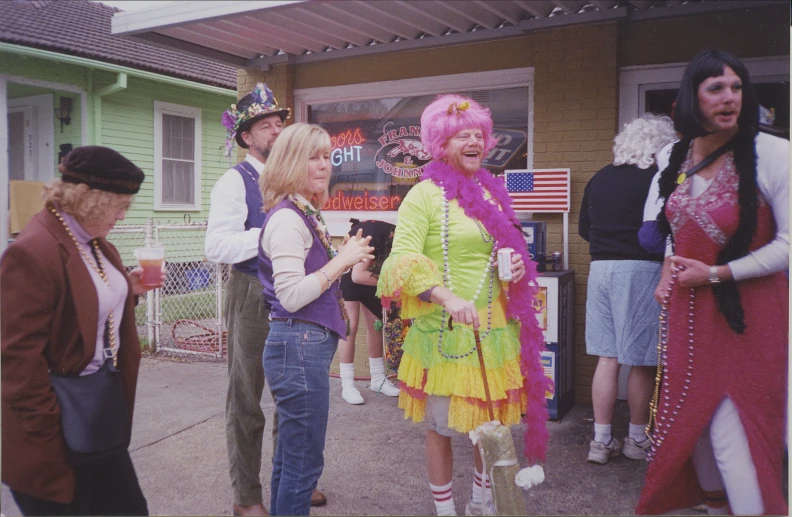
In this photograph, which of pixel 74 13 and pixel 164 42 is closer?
pixel 164 42

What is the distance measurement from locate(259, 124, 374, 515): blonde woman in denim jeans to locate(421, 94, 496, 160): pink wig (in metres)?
0.56

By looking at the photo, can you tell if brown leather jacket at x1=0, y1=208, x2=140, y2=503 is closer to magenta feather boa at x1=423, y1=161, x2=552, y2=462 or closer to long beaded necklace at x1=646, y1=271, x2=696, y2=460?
magenta feather boa at x1=423, y1=161, x2=552, y2=462

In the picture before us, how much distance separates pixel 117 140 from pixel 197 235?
2.34m

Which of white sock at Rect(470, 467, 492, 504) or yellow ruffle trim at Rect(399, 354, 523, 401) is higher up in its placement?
yellow ruffle trim at Rect(399, 354, 523, 401)

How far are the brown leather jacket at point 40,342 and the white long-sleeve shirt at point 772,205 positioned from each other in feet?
7.85

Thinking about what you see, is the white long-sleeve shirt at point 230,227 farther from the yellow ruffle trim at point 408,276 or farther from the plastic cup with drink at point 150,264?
the yellow ruffle trim at point 408,276

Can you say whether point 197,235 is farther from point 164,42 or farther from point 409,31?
point 409,31

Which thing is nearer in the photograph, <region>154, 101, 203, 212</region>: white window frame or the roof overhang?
the roof overhang

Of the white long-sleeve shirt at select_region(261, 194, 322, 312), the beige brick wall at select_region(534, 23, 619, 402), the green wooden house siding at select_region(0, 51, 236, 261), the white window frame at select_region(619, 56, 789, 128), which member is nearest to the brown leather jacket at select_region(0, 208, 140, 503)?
the white long-sleeve shirt at select_region(261, 194, 322, 312)

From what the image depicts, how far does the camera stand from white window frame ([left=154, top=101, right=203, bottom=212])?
28.9 ft

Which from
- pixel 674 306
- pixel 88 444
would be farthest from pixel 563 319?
pixel 88 444

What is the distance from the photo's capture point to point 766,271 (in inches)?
99.0

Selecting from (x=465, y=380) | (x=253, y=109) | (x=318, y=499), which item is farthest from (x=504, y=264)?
(x=318, y=499)

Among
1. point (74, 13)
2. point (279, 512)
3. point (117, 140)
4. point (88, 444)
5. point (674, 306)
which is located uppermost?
point (74, 13)
